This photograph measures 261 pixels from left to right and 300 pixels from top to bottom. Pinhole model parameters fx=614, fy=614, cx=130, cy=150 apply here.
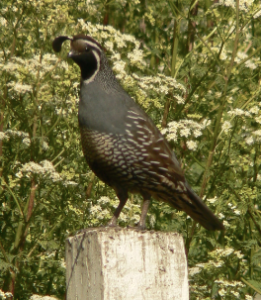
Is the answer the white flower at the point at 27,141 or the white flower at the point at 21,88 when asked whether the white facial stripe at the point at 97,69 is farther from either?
the white flower at the point at 27,141

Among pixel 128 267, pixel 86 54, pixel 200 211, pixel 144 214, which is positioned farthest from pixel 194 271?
pixel 128 267

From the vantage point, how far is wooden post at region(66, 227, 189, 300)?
2453 millimetres

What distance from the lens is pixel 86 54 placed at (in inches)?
145

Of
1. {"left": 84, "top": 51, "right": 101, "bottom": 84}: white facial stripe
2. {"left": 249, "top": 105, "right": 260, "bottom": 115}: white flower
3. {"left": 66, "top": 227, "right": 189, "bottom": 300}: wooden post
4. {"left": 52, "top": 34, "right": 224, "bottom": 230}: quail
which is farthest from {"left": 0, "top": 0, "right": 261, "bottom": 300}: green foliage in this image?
{"left": 66, "top": 227, "right": 189, "bottom": 300}: wooden post

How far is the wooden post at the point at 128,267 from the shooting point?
2.45 metres

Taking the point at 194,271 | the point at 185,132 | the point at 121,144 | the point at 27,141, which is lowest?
the point at 194,271

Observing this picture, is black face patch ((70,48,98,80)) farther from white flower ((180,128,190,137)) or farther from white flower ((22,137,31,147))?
white flower ((22,137,31,147))

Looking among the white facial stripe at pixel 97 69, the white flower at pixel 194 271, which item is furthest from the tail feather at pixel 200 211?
the white facial stripe at pixel 97 69

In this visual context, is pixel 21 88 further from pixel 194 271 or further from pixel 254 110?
pixel 194 271

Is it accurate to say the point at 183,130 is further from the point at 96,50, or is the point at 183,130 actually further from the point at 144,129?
the point at 96,50

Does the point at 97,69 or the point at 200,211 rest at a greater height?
the point at 97,69

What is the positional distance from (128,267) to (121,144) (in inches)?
46.0

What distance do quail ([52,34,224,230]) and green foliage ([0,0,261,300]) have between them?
10.9 inches

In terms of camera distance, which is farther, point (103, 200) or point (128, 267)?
point (103, 200)
